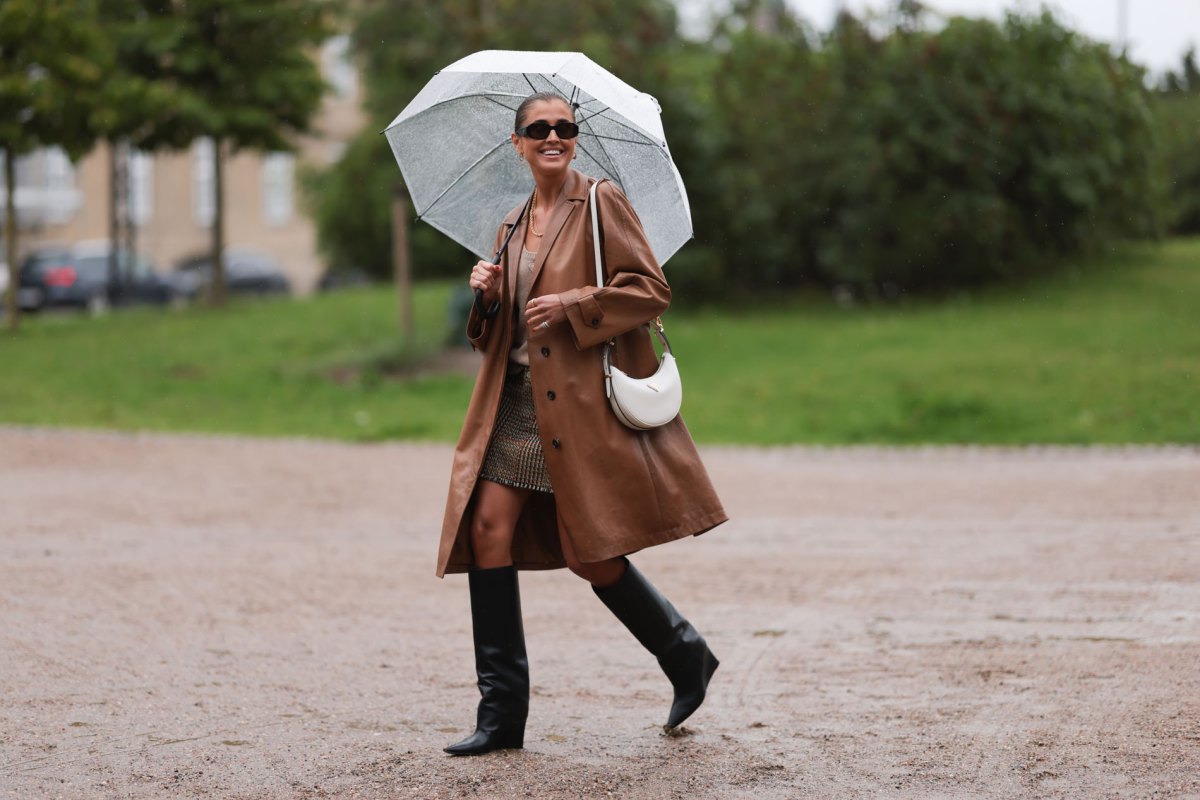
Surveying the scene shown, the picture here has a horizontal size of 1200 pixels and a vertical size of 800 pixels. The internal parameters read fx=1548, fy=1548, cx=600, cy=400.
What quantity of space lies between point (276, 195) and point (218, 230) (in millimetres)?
30617

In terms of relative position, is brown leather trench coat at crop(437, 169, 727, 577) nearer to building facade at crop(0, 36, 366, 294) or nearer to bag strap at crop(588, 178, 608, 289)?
bag strap at crop(588, 178, 608, 289)

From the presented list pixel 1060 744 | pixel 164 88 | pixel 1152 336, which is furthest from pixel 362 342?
pixel 1060 744

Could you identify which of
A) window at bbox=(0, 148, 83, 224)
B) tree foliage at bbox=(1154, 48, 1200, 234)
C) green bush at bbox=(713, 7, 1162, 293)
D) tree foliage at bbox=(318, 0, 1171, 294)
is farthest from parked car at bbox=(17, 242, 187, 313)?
tree foliage at bbox=(1154, 48, 1200, 234)

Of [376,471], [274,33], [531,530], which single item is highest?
[274,33]

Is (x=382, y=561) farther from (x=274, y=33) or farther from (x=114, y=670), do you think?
(x=274, y=33)

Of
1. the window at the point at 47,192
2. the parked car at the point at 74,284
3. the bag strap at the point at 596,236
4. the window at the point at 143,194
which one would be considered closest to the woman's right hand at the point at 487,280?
the bag strap at the point at 596,236

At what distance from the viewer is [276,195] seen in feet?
175

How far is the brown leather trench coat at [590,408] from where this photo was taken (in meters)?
4.34

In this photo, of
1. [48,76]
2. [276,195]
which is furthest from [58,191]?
[48,76]

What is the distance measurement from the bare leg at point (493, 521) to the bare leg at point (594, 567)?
0.50 ft

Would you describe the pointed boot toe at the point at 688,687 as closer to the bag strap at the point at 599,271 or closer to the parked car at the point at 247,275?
the bag strap at the point at 599,271

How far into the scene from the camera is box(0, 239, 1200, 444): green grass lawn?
14.0 meters

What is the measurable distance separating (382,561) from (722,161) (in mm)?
15133

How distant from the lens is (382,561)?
319 inches
